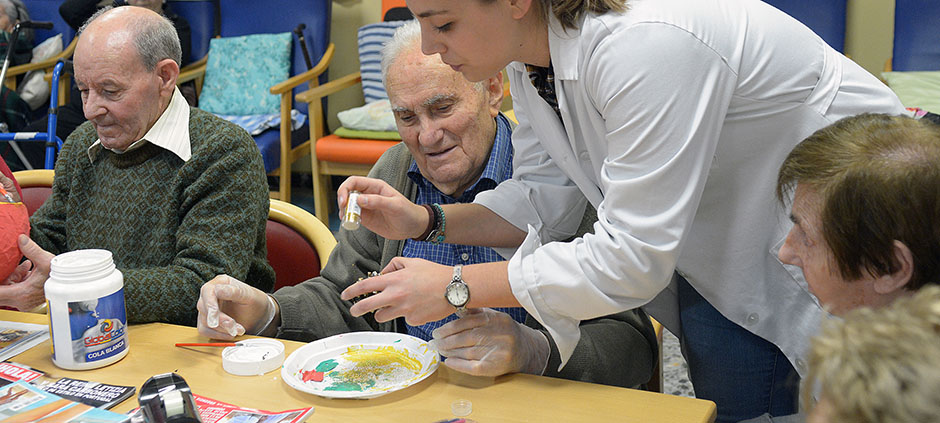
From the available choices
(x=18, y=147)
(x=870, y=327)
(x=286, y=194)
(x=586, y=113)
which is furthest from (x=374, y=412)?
(x=18, y=147)

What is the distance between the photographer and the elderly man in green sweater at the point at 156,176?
174 cm

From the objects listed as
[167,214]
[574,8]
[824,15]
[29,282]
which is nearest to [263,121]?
[167,214]

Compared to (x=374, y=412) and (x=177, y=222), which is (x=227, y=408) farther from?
(x=177, y=222)

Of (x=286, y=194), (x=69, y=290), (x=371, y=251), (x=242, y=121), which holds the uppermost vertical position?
(x=69, y=290)

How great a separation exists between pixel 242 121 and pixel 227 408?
3.49 m

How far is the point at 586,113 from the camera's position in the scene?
1331mm

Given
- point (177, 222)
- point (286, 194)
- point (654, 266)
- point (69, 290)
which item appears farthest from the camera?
point (286, 194)

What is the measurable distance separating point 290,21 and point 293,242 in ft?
10.5

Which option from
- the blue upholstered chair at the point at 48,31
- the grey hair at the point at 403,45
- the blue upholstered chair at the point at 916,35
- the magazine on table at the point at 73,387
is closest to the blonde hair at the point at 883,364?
the magazine on table at the point at 73,387

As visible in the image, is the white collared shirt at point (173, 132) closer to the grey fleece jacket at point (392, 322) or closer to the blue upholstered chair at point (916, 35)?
the grey fleece jacket at point (392, 322)

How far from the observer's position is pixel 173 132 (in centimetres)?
184

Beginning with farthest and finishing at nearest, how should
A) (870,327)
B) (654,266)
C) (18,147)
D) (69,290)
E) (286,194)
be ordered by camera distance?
(18,147) → (286,194) → (69,290) → (654,266) → (870,327)

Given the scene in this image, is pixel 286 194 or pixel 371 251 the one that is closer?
pixel 371 251

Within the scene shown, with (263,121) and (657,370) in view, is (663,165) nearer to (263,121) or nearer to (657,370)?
(657,370)
